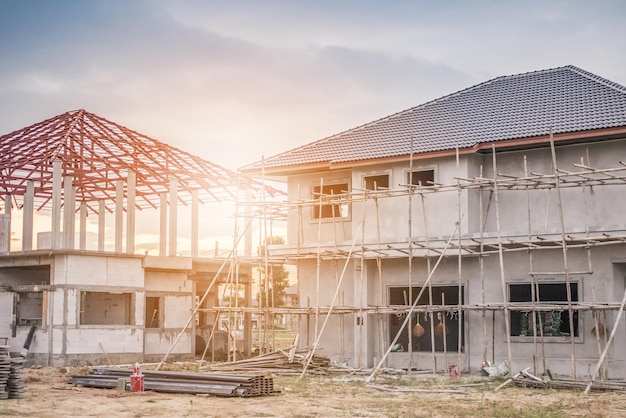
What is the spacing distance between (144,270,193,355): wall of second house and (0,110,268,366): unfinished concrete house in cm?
3

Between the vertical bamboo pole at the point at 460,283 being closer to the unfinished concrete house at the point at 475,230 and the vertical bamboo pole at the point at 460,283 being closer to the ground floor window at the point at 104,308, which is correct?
the unfinished concrete house at the point at 475,230

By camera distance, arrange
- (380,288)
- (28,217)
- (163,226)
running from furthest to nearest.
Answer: (163,226) → (28,217) → (380,288)

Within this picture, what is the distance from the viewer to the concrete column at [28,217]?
1264 inches

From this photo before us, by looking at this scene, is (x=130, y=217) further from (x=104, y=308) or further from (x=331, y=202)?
(x=331, y=202)

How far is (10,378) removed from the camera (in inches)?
701

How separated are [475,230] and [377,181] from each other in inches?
141

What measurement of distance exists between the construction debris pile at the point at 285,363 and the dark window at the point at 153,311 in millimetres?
7762

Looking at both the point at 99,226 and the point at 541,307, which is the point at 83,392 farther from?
the point at 99,226

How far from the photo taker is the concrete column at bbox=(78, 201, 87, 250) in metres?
38.0

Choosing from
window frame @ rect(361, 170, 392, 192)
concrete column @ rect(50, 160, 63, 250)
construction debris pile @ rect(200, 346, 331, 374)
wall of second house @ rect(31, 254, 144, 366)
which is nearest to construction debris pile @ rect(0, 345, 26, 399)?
construction debris pile @ rect(200, 346, 331, 374)

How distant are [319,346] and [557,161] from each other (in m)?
8.21

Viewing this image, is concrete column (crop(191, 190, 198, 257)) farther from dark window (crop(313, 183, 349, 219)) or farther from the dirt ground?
the dirt ground

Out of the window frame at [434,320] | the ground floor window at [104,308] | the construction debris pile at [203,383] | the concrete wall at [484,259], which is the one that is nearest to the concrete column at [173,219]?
the ground floor window at [104,308]

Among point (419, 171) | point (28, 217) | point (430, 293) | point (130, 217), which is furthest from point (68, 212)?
point (430, 293)
